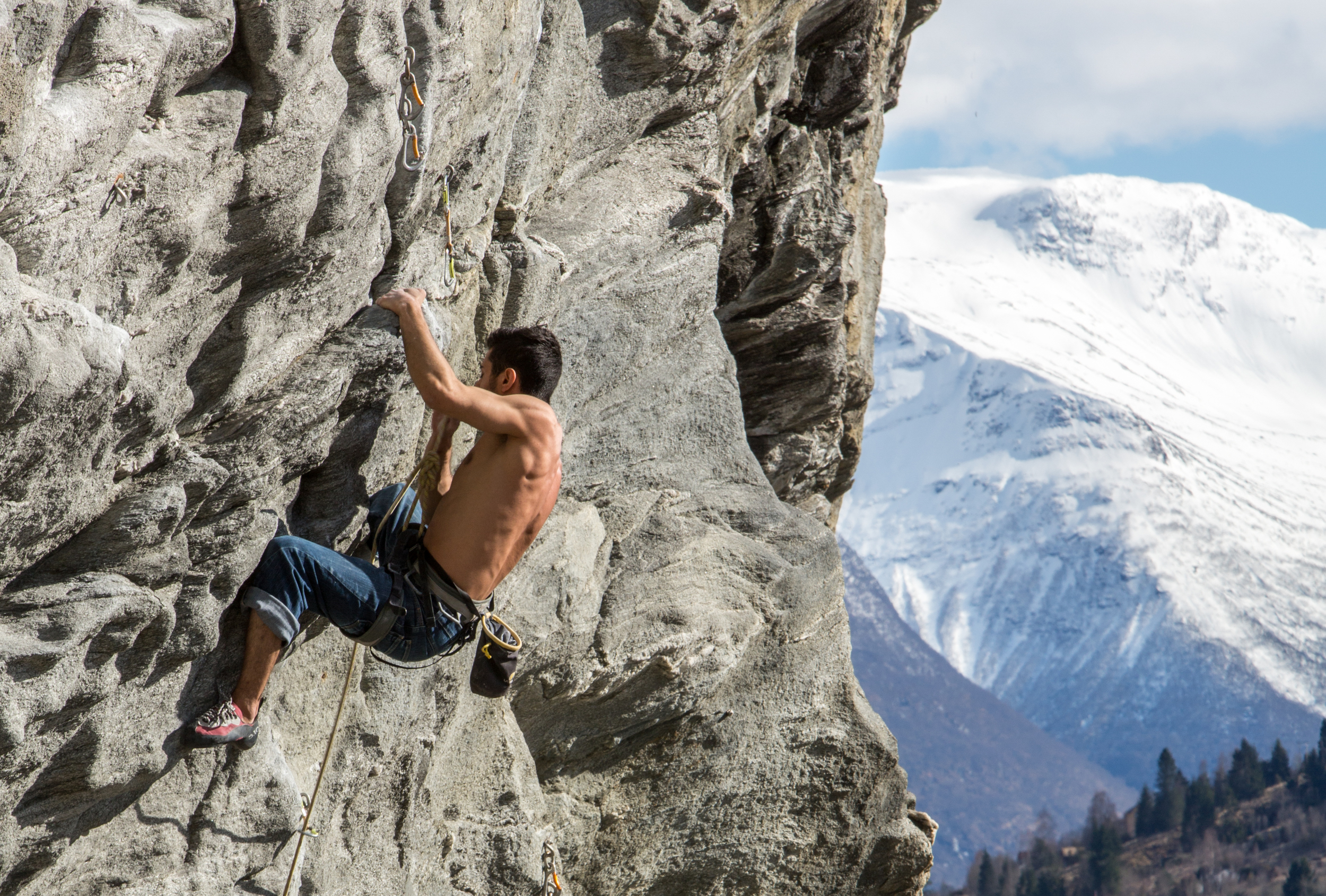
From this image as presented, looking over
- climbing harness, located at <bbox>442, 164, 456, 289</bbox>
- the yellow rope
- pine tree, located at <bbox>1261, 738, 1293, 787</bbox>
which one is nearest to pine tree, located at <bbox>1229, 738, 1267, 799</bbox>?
pine tree, located at <bbox>1261, 738, 1293, 787</bbox>

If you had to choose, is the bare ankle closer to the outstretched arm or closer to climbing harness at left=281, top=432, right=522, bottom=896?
climbing harness at left=281, top=432, right=522, bottom=896

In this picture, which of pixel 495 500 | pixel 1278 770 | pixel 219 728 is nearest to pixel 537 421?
pixel 495 500

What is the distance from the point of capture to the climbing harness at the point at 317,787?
755cm

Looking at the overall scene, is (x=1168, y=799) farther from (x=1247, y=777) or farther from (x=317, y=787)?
(x=317, y=787)

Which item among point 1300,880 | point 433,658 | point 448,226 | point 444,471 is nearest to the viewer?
point 444,471

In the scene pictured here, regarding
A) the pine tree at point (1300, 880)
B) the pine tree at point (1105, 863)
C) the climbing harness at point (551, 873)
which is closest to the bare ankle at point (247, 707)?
the climbing harness at point (551, 873)

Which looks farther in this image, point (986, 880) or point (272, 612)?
point (986, 880)

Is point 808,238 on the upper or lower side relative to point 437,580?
upper

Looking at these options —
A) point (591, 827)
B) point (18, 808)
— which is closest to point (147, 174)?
point (18, 808)

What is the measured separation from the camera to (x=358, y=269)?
23.7ft

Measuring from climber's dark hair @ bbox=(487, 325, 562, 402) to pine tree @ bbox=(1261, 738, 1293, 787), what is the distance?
395 feet

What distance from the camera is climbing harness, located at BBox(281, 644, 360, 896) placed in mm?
7547

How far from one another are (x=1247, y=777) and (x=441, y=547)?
4748 inches

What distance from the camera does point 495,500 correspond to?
7.09 m
